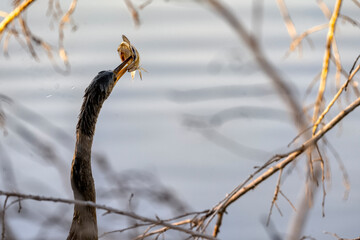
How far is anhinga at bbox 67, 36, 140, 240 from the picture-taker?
2871mm

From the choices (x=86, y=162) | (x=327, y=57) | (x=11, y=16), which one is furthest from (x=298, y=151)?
(x=11, y=16)

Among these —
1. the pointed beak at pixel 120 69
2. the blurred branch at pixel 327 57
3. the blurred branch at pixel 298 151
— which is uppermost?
the pointed beak at pixel 120 69

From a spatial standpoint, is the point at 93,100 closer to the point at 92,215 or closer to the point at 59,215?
the point at 92,215

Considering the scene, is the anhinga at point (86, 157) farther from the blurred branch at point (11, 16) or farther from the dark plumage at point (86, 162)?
the blurred branch at point (11, 16)

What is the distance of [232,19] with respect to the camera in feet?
4.86

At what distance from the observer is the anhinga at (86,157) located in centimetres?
287

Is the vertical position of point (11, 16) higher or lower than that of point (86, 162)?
higher

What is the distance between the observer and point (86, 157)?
118 inches

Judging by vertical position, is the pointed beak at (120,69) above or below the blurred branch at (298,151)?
above

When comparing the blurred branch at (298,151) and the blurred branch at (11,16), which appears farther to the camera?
the blurred branch at (11,16)

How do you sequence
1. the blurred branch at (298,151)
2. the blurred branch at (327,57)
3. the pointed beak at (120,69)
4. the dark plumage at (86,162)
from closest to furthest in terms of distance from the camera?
1. the blurred branch at (298,151)
2. the blurred branch at (327,57)
3. the dark plumage at (86,162)
4. the pointed beak at (120,69)

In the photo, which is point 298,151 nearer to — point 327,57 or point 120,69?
point 327,57

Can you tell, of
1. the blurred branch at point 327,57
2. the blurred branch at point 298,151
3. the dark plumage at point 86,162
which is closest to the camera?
the blurred branch at point 298,151

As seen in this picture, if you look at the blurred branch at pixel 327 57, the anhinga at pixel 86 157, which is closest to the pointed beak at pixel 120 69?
the anhinga at pixel 86 157
